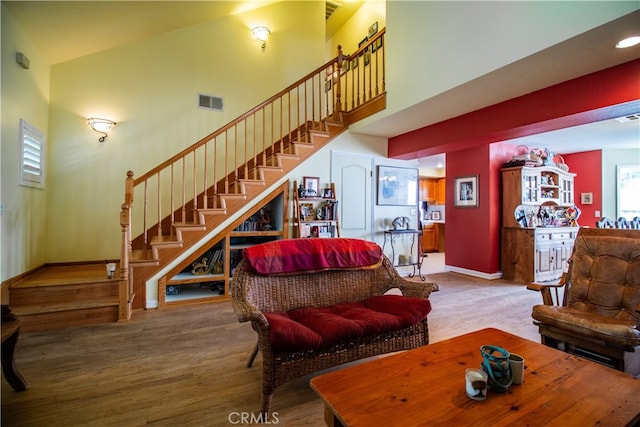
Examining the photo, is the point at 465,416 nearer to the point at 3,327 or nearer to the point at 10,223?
the point at 3,327

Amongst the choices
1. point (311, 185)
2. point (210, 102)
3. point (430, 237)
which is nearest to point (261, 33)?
point (210, 102)

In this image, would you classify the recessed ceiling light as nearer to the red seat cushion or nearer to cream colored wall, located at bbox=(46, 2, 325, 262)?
the red seat cushion

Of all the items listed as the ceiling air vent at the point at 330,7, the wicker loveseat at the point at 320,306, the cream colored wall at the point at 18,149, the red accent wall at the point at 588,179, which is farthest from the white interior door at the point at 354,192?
the red accent wall at the point at 588,179

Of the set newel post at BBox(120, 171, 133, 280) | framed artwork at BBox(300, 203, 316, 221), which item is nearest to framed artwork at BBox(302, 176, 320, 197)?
framed artwork at BBox(300, 203, 316, 221)

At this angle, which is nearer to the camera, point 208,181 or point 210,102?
point 208,181

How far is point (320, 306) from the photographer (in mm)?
2426

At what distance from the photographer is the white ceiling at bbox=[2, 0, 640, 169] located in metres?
2.46

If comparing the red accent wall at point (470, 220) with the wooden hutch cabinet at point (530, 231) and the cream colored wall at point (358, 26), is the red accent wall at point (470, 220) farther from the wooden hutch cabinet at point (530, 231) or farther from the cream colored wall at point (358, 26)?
the cream colored wall at point (358, 26)

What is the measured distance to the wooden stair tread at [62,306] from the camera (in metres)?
2.93

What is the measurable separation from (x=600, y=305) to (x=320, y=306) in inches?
88.5

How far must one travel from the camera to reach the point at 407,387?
129cm

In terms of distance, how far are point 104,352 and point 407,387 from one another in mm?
2553

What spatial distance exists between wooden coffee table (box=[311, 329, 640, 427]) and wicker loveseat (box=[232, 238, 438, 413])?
459 mm

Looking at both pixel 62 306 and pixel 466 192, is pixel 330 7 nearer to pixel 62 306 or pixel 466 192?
pixel 466 192
